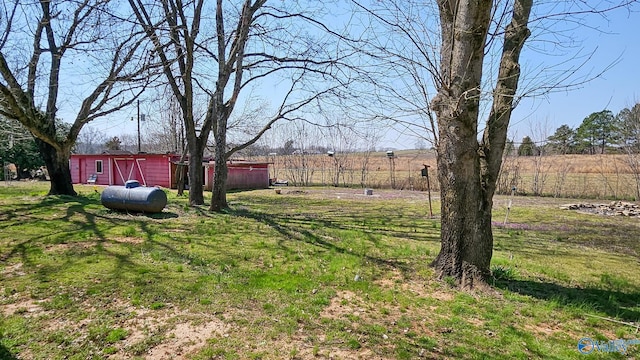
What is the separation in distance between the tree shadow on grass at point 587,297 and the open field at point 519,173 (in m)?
9.15

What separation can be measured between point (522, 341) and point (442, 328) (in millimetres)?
637

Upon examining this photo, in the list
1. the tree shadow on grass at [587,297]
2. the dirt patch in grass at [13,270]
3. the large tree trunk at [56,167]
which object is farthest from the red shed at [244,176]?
the tree shadow on grass at [587,297]

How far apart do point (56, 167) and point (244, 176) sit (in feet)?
41.1

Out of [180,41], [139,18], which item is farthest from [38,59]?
[180,41]

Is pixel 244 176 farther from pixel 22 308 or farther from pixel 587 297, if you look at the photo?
pixel 587 297

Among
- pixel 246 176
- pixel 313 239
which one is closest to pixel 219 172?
pixel 313 239

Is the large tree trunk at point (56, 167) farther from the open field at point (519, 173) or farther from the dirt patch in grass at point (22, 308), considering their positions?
the open field at point (519, 173)

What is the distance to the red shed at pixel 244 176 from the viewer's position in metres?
21.0

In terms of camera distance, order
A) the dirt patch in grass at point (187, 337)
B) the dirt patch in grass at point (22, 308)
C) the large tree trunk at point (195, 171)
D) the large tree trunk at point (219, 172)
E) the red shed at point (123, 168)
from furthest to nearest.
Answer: the red shed at point (123, 168) < the large tree trunk at point (195, 171) < the large tree trunk at point (219, 172) < the dirt patch in grass at point (22, 308) < the dirt patch in grass at point (187, 337)

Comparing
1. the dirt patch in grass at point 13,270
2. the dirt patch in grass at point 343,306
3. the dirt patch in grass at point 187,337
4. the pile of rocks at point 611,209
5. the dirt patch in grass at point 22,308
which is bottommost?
the pile of rocks at point 611,209

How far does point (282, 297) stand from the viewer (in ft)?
12.4

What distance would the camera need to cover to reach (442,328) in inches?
126

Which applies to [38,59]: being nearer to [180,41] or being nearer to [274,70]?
[180,41]

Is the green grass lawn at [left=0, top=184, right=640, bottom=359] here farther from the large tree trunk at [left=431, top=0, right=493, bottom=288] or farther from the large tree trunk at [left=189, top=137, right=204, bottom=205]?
the large tree trunk at [left=189, top=137, right=204, bottom=205]
